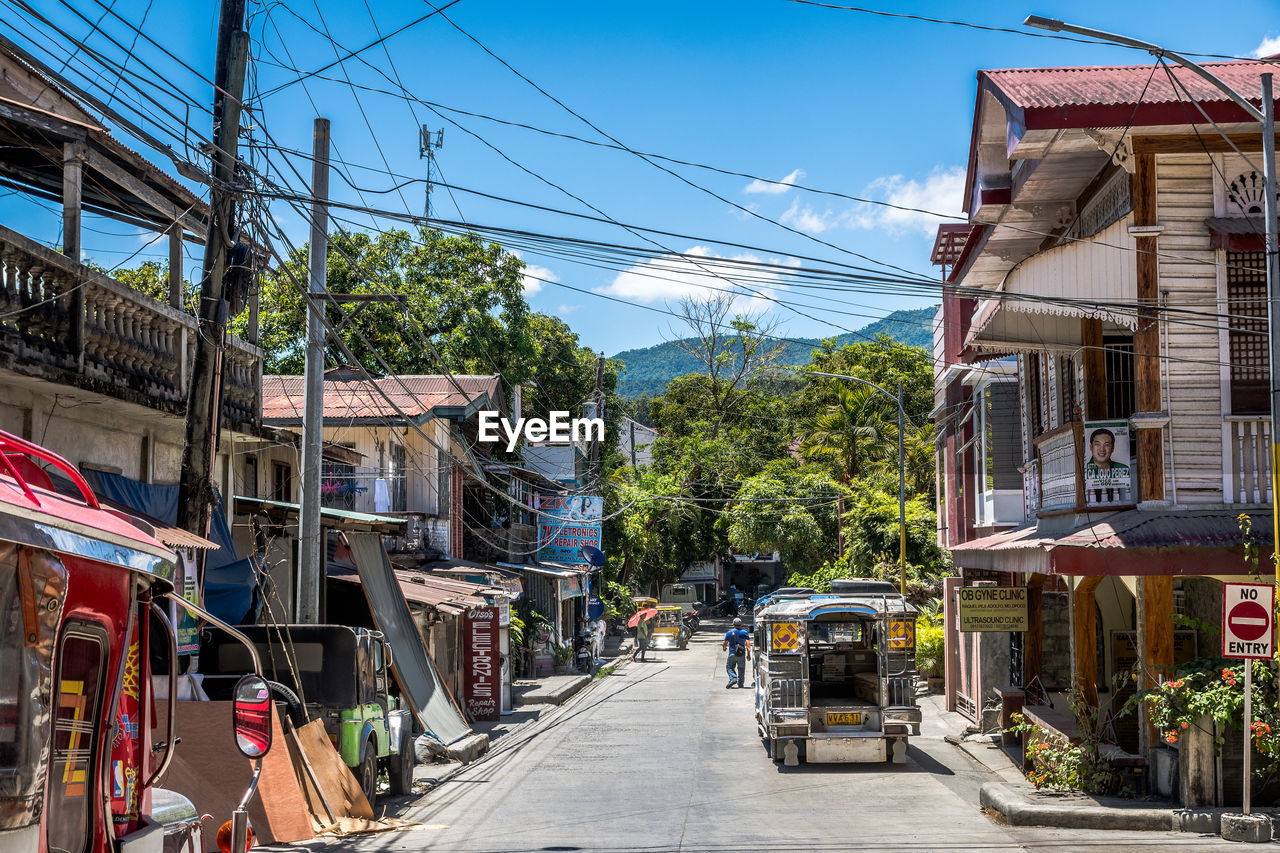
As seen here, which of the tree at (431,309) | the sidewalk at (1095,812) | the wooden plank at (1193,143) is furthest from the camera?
the tree at (431,309)

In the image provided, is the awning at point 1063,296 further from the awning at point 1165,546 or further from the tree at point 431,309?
the tree at point 431,309

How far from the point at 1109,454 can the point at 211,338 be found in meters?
10.4

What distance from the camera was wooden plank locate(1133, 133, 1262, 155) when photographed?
560 inches

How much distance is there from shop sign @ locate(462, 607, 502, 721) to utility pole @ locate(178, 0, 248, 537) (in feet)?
47.5

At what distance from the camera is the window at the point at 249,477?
20823 millimetres

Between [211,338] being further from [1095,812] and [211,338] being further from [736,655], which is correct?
[736,655]

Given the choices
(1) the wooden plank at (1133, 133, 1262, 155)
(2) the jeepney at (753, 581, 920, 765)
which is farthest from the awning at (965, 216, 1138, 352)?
(2) the jeepney at (753, 581, 920, 765)

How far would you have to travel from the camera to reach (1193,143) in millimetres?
14250

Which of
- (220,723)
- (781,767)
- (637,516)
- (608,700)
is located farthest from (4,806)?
(637,516)

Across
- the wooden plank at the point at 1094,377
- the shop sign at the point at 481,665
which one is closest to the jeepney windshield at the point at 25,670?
the wooden plank at the point at 1094,377

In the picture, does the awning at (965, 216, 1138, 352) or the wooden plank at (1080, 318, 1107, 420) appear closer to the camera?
the awning at (965, 216, 1138, 352)

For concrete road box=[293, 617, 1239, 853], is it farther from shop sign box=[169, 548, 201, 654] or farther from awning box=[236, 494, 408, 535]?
awning box=[236, 494, 408, 535]

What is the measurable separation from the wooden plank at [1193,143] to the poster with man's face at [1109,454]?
322 cm

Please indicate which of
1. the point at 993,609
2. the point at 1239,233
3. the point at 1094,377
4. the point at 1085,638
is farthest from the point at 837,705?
the point at 1239,233
